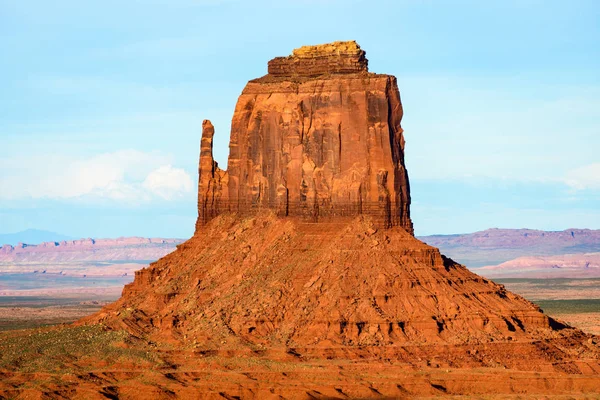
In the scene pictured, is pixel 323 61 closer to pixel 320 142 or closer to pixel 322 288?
pixel 320 142

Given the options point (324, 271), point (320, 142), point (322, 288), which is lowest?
point (322, 288)

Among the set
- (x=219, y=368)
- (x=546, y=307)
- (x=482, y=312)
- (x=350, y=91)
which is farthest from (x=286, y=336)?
Answer: (x=546, y=307)

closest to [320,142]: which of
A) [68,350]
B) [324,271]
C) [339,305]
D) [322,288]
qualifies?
[324,271]

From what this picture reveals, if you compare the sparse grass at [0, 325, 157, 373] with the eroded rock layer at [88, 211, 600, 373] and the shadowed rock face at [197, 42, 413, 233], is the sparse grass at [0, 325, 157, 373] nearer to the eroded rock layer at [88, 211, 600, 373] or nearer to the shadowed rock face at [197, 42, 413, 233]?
the eroded rock layer at [88, 211, 600, 373]

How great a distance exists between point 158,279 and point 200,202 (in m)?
7.68

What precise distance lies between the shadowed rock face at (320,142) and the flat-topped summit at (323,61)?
0.24 ft

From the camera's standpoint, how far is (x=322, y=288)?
93.4 m

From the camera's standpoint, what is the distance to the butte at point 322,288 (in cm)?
8569

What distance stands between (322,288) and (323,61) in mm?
18758

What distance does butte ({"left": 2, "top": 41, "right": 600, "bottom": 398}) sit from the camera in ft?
281

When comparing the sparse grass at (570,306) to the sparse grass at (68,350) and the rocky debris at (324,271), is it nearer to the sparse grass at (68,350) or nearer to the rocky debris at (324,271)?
the rocky debris at (324,271)

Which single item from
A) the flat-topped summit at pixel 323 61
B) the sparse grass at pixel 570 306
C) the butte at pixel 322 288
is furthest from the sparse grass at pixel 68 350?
the sparse grass at pixel 570 306

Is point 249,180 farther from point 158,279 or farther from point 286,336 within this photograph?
point 286,336

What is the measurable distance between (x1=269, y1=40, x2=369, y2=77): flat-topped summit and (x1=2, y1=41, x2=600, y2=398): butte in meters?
0.10
